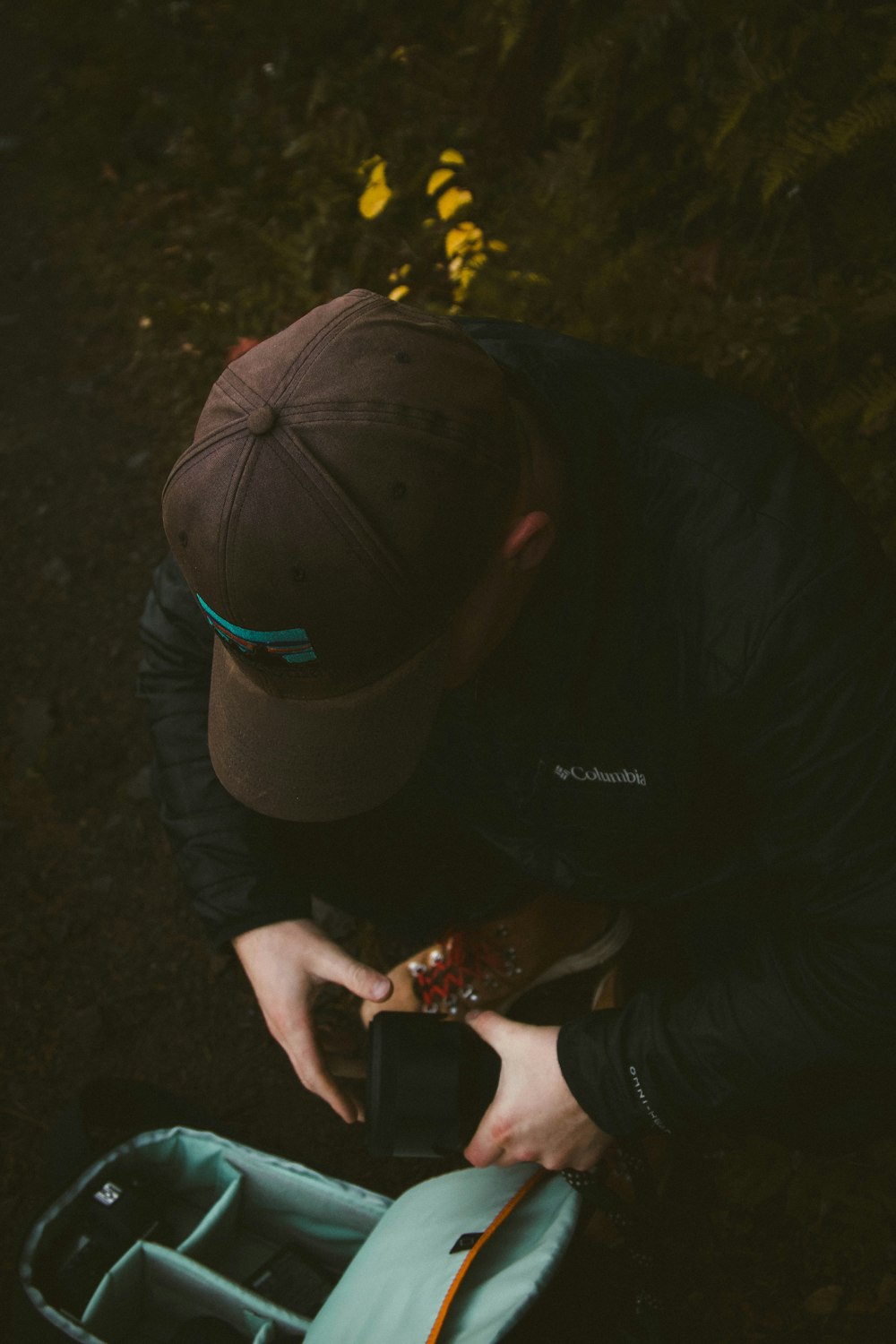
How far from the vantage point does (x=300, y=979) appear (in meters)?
2.08

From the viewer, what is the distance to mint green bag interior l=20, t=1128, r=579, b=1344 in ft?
5.51

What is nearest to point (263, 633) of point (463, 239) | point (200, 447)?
point (200, 447)

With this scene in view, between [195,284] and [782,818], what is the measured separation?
4214 millimetres

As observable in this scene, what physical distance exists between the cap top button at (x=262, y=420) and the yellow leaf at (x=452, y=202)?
3.05 m

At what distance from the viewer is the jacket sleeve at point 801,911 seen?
60.0 inches

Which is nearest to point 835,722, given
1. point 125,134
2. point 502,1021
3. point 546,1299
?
point 502,1021

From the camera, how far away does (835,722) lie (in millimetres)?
1529

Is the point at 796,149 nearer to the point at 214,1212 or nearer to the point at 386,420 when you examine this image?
the point at 386,420

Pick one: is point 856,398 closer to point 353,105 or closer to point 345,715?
point 345,715

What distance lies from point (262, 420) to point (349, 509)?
0.58 ft

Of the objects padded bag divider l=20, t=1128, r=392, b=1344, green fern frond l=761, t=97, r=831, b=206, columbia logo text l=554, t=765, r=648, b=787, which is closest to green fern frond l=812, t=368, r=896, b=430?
green fern frond l=761, t=97, r=831, b=206

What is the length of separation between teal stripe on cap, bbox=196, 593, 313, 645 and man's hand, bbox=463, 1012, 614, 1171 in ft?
3.17

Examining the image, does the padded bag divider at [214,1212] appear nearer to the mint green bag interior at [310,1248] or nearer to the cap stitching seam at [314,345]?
the mint green bag interior at [310,1248]

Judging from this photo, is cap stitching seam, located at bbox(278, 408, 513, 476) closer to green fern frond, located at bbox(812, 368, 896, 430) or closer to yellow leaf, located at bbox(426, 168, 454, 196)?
green fern frond, located at bbox(812, 368, 896, 430)
